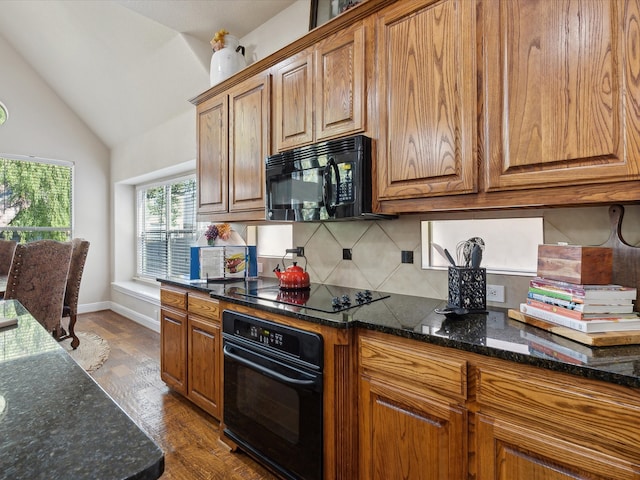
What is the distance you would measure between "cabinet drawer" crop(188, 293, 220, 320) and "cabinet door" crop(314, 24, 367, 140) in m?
1.16

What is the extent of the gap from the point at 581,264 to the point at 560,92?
59cm

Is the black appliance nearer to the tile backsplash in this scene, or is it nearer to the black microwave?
the black microwave

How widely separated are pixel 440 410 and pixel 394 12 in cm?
169

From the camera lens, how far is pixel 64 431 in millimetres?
525

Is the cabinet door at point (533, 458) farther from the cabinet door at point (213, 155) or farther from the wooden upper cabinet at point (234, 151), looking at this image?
the cabinet door at point (213, 155)

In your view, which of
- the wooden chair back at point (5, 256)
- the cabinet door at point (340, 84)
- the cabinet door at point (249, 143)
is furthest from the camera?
the wooden chair back at point (5, 256)

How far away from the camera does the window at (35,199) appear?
16.0ft

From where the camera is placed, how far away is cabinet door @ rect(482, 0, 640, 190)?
3.69ft

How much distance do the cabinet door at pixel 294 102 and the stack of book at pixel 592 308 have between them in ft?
4.62

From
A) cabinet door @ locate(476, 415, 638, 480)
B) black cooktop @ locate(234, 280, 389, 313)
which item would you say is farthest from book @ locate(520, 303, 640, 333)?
black cooktop @ locate(234, 280, 389, 313)

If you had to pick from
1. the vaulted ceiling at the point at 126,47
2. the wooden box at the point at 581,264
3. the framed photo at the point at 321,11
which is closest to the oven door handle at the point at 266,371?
the wooden box at the point at 581,264

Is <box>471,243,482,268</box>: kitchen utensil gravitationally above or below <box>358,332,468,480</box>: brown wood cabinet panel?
above

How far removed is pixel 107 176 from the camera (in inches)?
224

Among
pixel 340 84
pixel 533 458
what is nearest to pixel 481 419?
pixel 533 458
